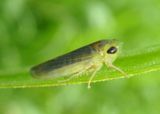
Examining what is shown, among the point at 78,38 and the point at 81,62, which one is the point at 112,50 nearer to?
the point at 81,62

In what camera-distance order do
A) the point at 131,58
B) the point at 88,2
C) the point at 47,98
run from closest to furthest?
the point at 131,58 → the point at 47,98 → the point at 88,2

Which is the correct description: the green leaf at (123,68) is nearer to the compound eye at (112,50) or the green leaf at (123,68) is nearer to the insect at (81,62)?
the insect at (81,62)

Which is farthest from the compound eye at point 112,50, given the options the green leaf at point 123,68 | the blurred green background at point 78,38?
the blurred green background at point 78,38

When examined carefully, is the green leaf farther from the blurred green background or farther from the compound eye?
the blurred green background

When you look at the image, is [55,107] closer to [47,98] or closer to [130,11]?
[47,98]

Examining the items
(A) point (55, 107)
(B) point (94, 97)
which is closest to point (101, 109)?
(B) point (94, 97)

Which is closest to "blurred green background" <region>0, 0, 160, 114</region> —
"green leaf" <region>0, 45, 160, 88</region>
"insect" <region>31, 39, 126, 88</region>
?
"insect" <region>31, 39, 126, 88</region>
